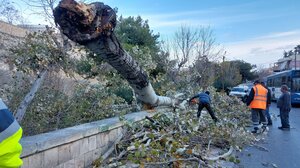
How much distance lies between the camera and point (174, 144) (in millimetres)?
6195

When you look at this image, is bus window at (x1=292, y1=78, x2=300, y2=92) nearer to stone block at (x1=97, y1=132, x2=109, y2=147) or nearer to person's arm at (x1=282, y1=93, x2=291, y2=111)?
person's arm at (x1=282, y1=93, x2=291, y2=111)

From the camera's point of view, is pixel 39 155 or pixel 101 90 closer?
pixel 39 155

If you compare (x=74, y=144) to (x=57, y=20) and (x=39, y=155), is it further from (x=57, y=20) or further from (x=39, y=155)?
(x=57, y=20)

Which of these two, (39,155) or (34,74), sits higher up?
(34,74)

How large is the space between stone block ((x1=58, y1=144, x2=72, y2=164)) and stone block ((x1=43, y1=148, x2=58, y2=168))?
11 centimetres

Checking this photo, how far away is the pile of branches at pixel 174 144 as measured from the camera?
5.63 meters

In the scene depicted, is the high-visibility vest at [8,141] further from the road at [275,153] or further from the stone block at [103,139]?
the road at [275,153]

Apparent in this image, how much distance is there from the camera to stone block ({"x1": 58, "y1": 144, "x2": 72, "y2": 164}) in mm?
4523

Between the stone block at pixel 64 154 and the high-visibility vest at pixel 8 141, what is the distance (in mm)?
2755

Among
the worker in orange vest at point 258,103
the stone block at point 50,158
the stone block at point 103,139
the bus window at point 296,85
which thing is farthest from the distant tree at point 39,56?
the bus window at point 296,85

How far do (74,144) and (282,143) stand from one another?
6914 millimetres

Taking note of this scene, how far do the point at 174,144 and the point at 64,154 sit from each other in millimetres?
2230

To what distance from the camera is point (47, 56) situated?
6.88m

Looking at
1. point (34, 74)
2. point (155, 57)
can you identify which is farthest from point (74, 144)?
point (155, 57)
